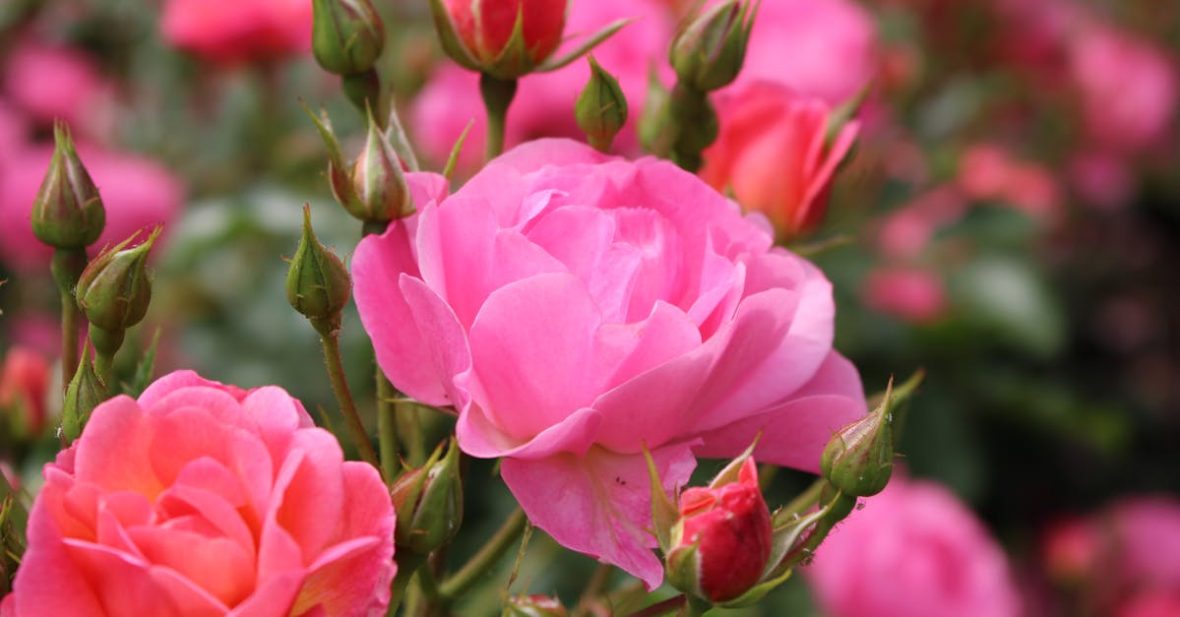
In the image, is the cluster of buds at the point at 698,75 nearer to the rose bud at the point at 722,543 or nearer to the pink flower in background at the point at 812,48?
the rose bud at the point at 722,543

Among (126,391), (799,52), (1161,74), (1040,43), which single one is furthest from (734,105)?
(1161,74)

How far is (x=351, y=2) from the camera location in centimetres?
71

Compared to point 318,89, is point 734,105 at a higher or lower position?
higher

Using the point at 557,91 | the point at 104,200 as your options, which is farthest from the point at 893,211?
the point at 104,200

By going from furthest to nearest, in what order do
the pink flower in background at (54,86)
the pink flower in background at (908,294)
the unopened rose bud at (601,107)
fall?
the pink flower in background at (54,86)
the pink flower in background at (908,294)
the unopened rose bud at (601,107)

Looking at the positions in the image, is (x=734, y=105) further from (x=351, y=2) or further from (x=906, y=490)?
(x=906, y=490)

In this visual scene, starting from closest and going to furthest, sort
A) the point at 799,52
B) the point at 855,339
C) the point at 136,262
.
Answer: the point at 136,262, the point at 799,52, the point at 855,339

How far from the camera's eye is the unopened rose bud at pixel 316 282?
1.94 feet

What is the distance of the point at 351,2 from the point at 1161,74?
208 cm

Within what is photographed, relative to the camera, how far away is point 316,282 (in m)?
0.59

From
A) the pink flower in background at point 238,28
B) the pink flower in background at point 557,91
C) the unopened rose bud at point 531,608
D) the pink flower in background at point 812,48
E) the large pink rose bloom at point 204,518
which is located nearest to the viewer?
the large pink rose bloom at point 204,518

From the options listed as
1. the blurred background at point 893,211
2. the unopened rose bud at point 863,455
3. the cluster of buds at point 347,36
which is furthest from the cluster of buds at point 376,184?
the blurred background at point 893,211

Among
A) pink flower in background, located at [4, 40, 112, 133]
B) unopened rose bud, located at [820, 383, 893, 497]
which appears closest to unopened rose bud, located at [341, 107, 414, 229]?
unopened rose bud, located at [820, 383, 893, 497]

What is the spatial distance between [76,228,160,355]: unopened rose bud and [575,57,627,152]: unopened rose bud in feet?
0.73
